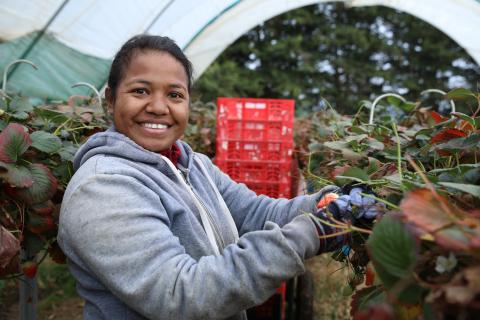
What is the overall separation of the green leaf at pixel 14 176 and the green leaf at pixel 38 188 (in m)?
0.04

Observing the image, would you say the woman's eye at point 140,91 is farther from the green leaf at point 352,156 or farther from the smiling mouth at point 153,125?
the green leaf at point 352,156

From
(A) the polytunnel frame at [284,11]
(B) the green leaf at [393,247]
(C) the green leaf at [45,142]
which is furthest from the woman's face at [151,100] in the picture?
(A) the polytunnel frame at [284,11]

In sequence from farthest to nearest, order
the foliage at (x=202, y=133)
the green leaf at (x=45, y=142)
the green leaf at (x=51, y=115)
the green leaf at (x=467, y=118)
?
the foliage at (x=202, y=133) < the green leaf at (x=51, y=115) < the green leaf at (x=45, y=142) < the green leaf at (x=467, y=118)

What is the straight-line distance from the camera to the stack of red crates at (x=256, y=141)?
2.72 meters

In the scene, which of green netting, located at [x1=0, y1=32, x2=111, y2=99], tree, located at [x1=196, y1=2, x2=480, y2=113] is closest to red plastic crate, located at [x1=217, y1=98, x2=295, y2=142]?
green netting, located at [x1=0, y1=32, x2=111, y2=99]

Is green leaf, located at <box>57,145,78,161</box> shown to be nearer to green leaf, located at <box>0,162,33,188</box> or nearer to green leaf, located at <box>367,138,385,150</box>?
green leaf, located at <box>0,162,33,188</box>

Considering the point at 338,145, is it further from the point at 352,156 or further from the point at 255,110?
the point at 255,110

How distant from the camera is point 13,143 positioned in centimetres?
124

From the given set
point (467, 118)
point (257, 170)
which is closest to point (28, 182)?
point (467, 118)

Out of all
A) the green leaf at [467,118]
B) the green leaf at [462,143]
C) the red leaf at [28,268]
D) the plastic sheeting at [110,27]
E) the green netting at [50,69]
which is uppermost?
the plastic sheeting at [110,27]

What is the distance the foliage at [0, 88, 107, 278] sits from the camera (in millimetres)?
1205

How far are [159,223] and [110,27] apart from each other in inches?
144

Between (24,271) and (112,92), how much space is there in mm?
600

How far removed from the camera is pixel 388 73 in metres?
13.7
